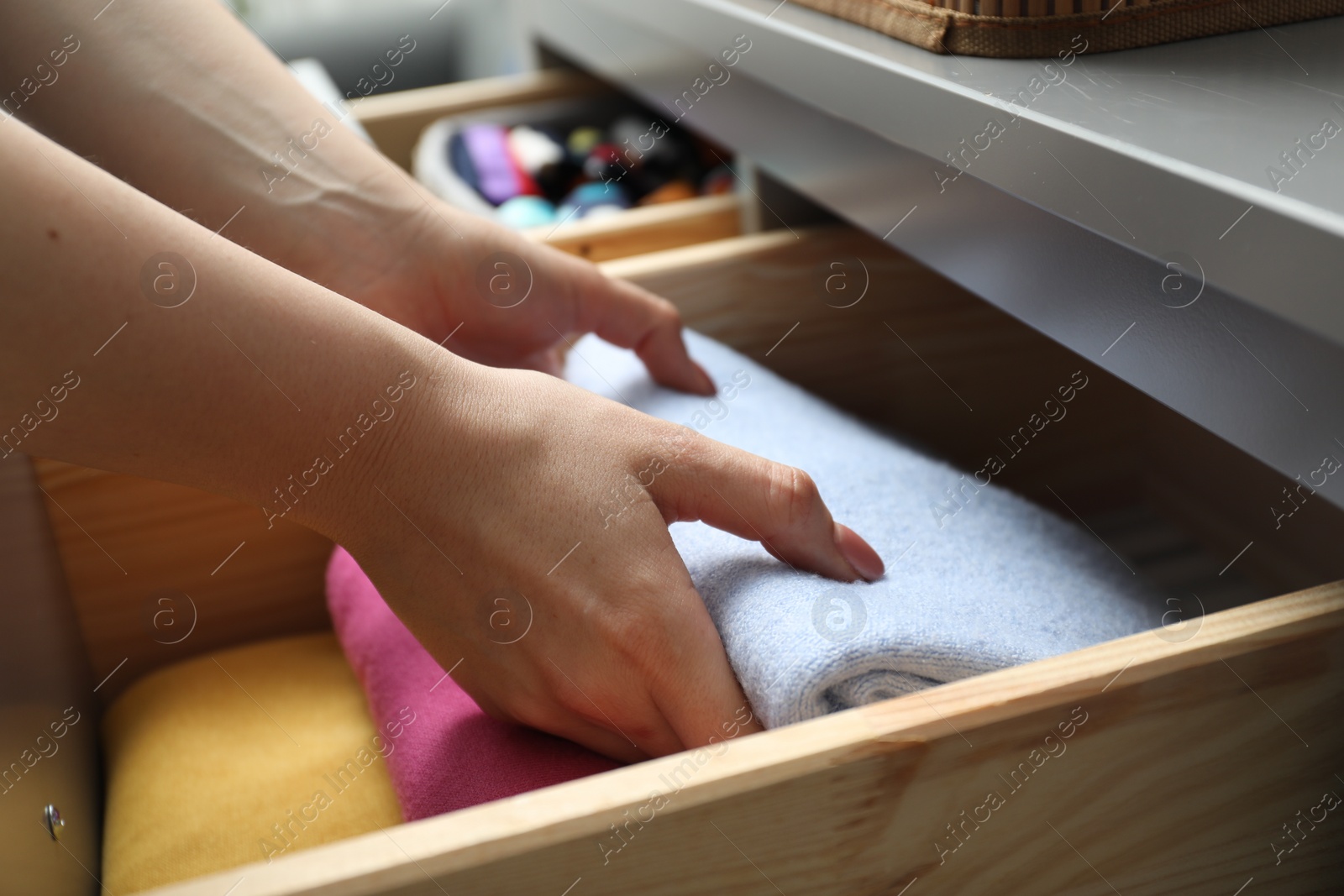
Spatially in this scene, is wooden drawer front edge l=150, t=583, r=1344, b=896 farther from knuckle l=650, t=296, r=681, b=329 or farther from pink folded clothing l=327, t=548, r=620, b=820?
knuckle l=650, t=296, r=681, b=329

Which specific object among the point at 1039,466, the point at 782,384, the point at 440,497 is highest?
the point at 440,497

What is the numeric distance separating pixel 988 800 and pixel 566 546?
17cm

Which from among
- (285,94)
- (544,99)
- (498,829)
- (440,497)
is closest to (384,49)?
(544,99)

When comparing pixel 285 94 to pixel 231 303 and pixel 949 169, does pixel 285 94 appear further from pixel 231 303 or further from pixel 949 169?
pixel 949 169

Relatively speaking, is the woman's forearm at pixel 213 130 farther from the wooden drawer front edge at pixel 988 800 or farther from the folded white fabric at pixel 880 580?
the wooden drawer front edge at pixel 988 800

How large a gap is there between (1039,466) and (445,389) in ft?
1.56

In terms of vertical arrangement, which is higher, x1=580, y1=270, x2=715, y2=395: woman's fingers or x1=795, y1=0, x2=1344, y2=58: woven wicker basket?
x1=795, y1=0, x2=1344, y2=58: woven wicker basket

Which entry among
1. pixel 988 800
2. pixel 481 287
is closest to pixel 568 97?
pixel 481 287

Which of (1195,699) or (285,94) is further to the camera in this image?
(285,94)

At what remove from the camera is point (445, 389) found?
40cm

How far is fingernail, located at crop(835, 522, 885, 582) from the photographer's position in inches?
16.3

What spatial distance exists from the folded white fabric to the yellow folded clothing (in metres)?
0.23

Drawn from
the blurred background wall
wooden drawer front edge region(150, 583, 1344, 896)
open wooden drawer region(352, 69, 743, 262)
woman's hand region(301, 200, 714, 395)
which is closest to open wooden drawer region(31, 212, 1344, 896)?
wooden drawer front edge region(150, 583, 1344, 896)

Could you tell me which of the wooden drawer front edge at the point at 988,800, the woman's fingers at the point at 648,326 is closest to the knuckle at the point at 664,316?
the woman's fingers at the point at 648,326
